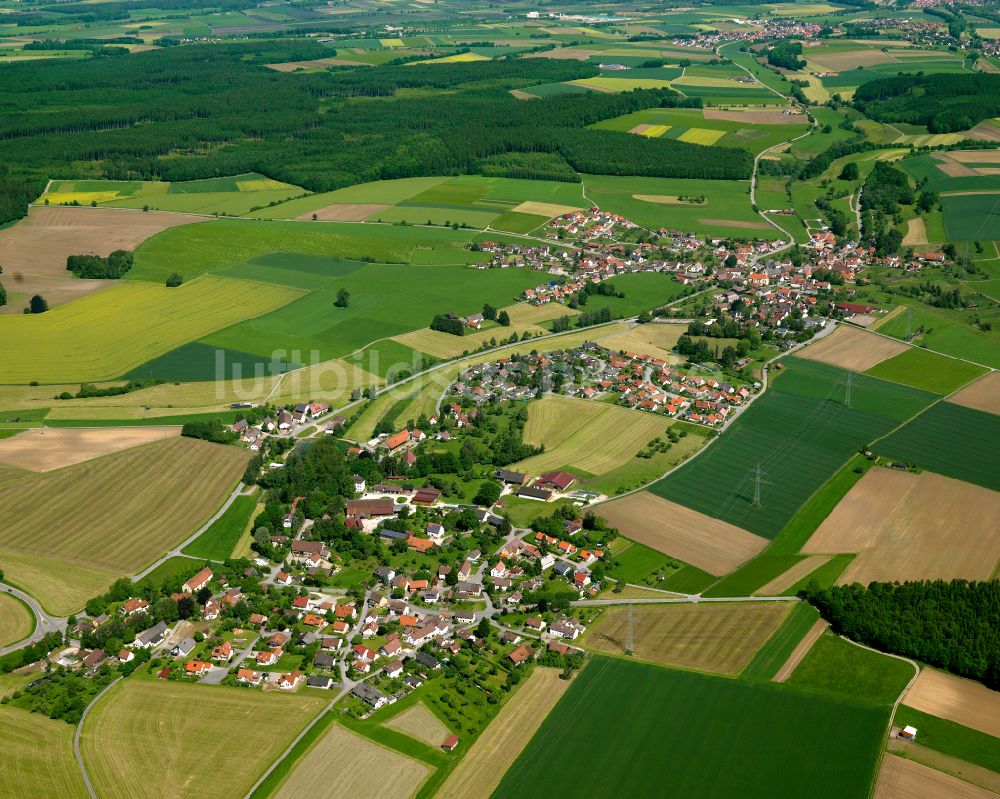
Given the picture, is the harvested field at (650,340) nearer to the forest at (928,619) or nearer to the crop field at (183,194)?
the forest at (928,619)

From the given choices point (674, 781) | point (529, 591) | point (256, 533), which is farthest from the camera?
point (256, 533)

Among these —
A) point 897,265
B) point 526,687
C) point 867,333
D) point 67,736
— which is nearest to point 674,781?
point 526,687

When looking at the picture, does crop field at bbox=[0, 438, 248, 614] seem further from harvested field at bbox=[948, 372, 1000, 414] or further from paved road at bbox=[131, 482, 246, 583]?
harvested field at bbox=[948, 372, 1000, 414]

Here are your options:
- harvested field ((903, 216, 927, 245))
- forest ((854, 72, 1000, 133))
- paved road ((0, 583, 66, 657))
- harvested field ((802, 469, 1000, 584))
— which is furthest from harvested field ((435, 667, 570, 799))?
forest ((854, 72, 1000, 133))

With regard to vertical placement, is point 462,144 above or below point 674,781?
above

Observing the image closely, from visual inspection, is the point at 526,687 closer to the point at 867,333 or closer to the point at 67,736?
the point at 67,736

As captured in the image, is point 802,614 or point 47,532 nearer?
point 802,614

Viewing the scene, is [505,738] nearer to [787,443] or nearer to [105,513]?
[105,513]
